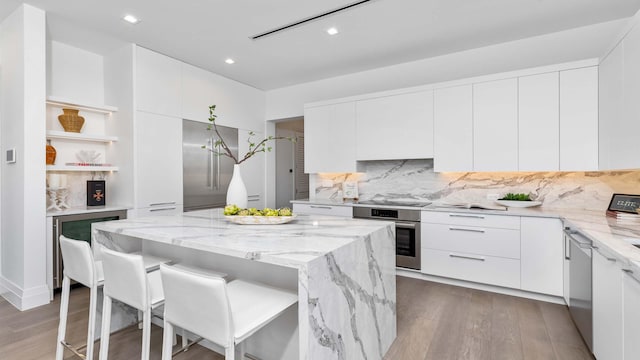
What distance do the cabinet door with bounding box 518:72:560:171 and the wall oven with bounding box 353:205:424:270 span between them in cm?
118

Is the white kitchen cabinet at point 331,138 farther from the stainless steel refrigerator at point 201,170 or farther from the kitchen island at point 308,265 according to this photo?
the kitchen island at point 308,265

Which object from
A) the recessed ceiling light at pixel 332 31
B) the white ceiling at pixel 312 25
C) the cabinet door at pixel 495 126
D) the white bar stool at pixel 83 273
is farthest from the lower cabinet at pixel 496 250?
the white bar stool at pixel 83 273

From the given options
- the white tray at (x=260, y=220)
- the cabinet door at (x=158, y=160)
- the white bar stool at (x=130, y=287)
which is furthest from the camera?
the cabinet door at (x=158, y=160)

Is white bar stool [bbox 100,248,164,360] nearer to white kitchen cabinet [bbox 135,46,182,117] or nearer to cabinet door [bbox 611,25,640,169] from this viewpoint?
white kitchen cabinet [bbox 135,46,182,117]

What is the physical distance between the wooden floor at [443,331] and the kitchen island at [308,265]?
251mm

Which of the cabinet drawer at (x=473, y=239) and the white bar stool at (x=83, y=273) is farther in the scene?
the cabinet drawer at (x=473, y=239)

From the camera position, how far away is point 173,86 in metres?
3.69

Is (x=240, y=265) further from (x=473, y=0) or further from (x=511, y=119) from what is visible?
(x=511, y=119)

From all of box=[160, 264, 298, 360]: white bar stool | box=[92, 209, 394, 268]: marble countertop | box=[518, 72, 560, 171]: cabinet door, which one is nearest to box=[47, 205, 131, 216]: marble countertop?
box=[92, 209, 394, 268]: marble countertop

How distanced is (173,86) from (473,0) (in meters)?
3.30

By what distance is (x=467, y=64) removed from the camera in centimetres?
351

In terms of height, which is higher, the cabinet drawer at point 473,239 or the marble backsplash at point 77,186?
the marble backsplash at point 77,186

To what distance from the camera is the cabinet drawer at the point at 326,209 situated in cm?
373

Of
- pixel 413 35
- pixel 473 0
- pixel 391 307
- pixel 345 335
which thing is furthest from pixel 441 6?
pixel 345 335
